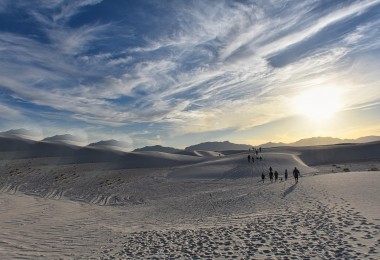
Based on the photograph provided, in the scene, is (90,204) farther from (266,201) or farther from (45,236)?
(266,201)

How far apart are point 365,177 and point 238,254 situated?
21518 millimetres

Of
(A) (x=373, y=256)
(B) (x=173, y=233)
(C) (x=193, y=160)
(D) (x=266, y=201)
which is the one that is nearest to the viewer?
(A) (x=373, y=256)

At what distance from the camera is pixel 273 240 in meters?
12.3

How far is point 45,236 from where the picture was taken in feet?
51.6

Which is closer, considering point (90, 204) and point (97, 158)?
point (90, 204)

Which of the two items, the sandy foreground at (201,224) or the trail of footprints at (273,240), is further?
the sandy foreground at (201,224)

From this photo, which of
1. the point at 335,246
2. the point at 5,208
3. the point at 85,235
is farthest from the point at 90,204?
the point at 335,246

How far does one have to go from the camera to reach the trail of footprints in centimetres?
1071

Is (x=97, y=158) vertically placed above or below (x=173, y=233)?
above

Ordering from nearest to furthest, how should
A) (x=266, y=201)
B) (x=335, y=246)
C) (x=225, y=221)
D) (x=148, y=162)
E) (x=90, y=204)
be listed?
(x=335, y=246), (x=225, y=221), (x=266, y=201), (x=90, y=204), (x=148, y=162)

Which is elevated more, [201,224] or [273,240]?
[273,240]

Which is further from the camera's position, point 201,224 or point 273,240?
point 201,224

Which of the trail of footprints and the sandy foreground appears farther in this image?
the sandy foreground

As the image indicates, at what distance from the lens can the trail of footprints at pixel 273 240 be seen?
422 inches
